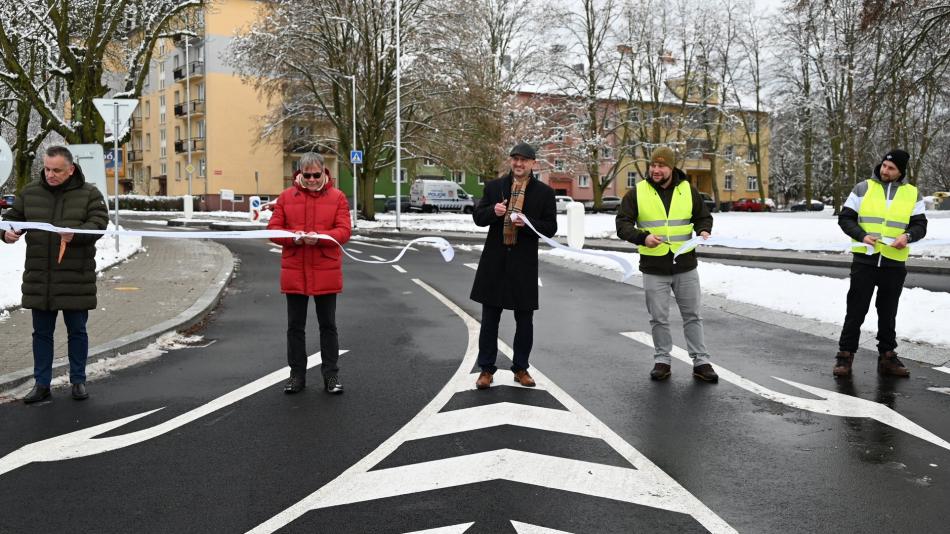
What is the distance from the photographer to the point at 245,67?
39156mm

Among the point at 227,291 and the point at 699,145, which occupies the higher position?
the point at 699,145

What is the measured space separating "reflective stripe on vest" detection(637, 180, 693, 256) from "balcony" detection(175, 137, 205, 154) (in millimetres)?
62390

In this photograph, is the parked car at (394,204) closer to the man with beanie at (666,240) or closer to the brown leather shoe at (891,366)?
the man with beanie at (666,240)

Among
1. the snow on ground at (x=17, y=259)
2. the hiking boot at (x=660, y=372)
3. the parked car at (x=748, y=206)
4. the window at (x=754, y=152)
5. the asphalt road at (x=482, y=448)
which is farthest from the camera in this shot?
the parked car at (x=748, y=206)

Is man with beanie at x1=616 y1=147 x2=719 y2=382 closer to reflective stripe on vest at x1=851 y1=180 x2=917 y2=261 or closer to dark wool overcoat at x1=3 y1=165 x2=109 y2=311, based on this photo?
reflective stripe on vest at x1=851 y1=180 x2=917 y2=261

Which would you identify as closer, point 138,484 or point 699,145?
point 138,484

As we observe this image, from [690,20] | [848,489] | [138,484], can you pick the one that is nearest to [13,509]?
[138,484]

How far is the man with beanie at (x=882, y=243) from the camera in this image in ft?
22.9

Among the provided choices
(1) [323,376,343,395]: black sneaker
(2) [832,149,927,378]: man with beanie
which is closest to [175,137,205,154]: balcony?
(1) [323,376,343,395]: black sneaker

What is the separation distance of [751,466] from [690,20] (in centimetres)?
4690

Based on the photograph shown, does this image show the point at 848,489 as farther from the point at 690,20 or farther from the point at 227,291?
the point at 690,20

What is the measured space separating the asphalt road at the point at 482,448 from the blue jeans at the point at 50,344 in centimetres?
23

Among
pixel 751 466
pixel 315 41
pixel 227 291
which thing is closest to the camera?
pixel 751 466

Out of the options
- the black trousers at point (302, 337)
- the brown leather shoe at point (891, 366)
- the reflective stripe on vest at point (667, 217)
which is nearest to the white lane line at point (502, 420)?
the black trousers at point (302, 337)
